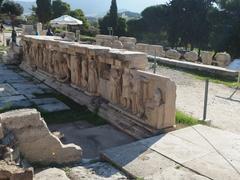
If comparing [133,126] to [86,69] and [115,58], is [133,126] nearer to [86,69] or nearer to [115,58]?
[115,58]

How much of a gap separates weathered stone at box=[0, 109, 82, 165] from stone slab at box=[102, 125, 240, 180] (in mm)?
706

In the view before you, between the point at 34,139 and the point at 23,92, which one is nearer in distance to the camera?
the point at 34,139

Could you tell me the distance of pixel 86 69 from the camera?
889 centimetres

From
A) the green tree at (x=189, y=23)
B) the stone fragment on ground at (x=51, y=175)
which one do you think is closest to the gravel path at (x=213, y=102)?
the stone fragment on ground at (x=51, y=175)

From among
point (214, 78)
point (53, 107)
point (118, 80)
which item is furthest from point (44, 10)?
point (118, 80)

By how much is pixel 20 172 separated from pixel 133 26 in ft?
138

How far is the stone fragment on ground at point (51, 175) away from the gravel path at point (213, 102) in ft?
12.7

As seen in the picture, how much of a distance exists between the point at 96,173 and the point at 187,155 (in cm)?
144

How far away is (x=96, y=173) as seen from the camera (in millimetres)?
4852

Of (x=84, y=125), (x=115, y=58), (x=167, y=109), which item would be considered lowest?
(x=84, y=125)

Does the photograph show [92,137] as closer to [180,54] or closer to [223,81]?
[223,81]

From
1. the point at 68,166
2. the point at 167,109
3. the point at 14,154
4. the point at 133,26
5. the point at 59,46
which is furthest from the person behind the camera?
the point at 133,26

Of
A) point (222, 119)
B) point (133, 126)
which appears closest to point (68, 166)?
point (133, 126)

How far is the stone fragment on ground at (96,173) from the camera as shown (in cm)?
469
